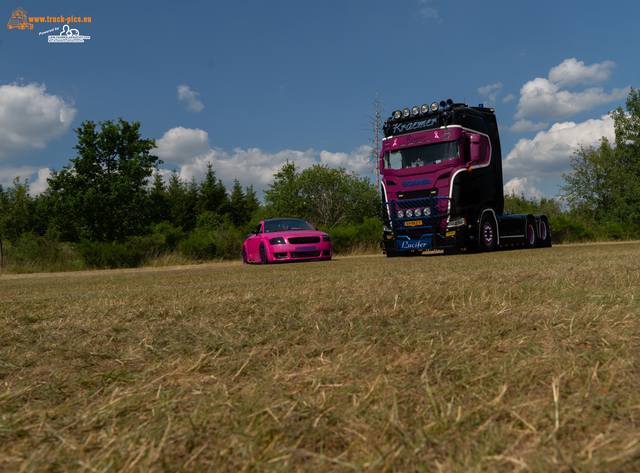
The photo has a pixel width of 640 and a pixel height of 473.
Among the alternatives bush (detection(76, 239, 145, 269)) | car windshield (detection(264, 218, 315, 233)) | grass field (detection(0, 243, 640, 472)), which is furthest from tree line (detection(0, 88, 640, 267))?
grass field (detection(0, 243, 640, 472))

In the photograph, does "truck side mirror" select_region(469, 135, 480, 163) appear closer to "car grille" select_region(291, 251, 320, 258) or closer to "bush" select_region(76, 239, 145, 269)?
"car grille" select_region(291, 251, 320, 258)

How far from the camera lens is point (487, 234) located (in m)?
13.7

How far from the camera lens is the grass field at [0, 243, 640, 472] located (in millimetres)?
1118

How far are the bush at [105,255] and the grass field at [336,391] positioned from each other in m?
18.0

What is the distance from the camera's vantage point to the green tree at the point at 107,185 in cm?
2998

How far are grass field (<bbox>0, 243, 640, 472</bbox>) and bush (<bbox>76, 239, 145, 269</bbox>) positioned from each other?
18.0m

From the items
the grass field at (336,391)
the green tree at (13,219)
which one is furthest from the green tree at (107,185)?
the grass field at (336,391)

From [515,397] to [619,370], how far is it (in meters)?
0.45

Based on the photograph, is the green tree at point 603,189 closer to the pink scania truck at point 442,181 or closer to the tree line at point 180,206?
the tree line at point 180,206

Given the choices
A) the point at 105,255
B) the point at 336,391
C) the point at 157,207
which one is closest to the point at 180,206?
the point at 157,207

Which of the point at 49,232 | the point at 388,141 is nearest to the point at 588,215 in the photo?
the point at 388,141

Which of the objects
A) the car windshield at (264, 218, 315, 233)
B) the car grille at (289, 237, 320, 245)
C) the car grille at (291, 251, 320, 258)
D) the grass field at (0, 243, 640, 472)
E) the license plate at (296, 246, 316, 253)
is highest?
the car windshield at (264, 218, 315, 233)

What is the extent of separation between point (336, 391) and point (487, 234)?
13.2m

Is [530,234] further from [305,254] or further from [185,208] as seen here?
[185,208]
